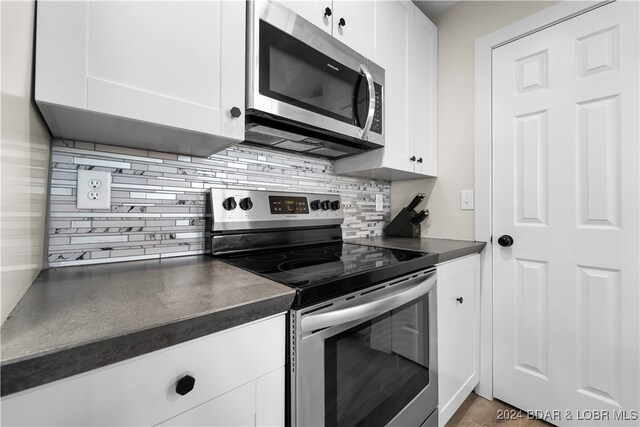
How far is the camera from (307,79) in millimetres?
1107

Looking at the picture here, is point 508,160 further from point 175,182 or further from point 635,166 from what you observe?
point 175,182

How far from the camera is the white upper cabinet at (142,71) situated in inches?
24.9

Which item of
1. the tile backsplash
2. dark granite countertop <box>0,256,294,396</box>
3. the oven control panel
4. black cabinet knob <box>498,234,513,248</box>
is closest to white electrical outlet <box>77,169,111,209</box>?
the tile backsplash

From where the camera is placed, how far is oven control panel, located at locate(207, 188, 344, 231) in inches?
44.3

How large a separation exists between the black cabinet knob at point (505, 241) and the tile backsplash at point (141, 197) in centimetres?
128

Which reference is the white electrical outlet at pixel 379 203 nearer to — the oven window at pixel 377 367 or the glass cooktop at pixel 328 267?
the glass cooktop at pixel 328 267

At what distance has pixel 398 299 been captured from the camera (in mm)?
957

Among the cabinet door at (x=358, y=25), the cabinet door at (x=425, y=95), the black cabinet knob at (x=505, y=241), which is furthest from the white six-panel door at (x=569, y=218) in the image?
the cabinet door at (x=358, y=25)

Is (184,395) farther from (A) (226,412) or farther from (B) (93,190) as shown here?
(B) (93,190)

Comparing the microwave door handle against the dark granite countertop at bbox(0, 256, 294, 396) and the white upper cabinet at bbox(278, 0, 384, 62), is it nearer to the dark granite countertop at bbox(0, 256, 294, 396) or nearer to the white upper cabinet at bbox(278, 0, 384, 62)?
the white upper cabinet at bbox(278, 0, 384, 62)

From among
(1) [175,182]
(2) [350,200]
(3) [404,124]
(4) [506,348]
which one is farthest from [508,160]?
(1) [175,182]

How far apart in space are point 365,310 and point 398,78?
133cm

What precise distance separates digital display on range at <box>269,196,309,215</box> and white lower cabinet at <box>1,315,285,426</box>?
71 centimetres

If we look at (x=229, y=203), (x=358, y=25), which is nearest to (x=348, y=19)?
(x=358, y=25)
